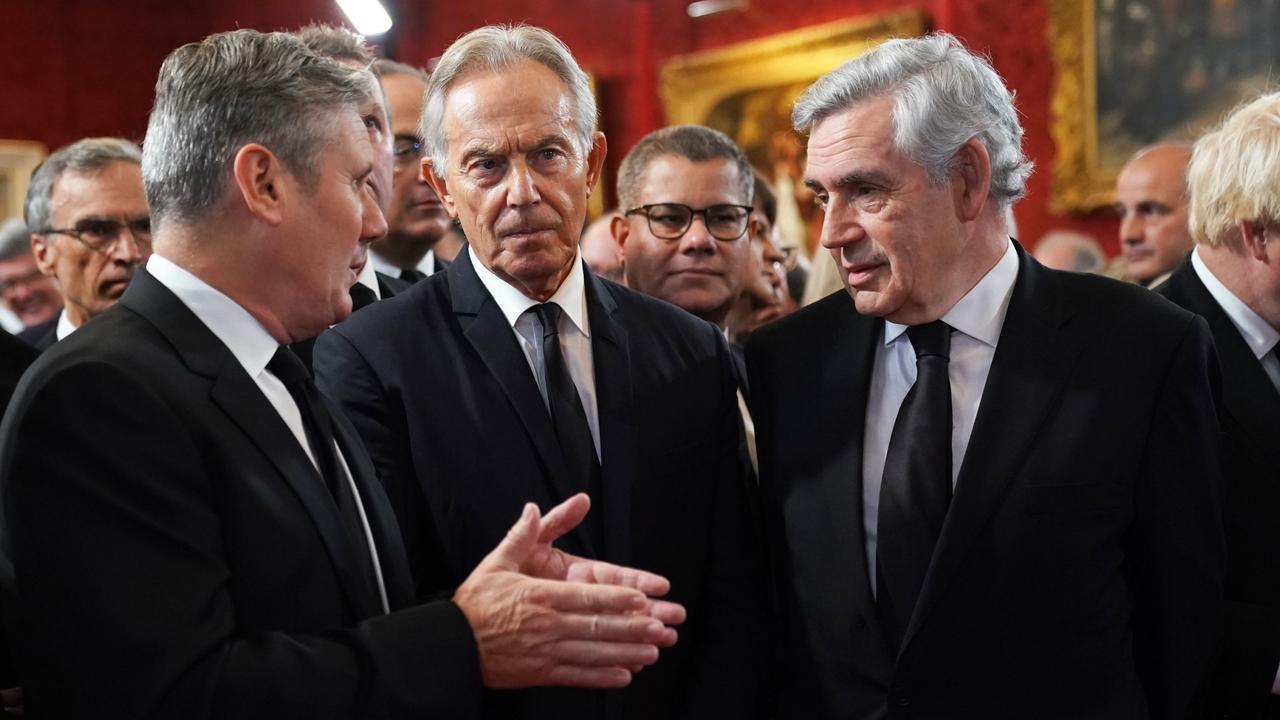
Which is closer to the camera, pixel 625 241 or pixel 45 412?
pixel 45 412

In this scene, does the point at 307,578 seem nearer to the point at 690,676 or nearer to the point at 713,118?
the point at 690,676

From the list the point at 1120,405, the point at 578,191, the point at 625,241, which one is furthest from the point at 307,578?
the point at 625,241

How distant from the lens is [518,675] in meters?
1.72

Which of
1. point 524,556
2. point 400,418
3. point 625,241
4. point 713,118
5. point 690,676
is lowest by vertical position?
point 690,676

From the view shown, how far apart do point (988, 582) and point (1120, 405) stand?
15.1 inches

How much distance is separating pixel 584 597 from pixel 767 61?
697 cm

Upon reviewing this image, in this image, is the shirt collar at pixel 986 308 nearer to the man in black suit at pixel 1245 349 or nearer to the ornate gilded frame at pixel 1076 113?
the man in black suit at pixel 1245 349

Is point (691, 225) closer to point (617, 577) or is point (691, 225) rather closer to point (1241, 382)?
point (1241, 382)

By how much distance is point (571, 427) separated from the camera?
2.26 meters

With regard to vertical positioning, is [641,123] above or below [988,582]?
above

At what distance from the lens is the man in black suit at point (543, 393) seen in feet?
7.24

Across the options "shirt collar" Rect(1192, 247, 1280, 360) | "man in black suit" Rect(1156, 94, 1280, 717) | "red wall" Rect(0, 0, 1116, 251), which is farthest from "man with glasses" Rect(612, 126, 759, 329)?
"red wall" Rect(0, 0, 1116, 251)

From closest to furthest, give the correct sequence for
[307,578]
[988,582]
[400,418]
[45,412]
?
1. [45,412]
2. [307,578]
3. [988,582]
4. [400,418]

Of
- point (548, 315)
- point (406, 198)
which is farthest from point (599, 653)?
point (406, 198)
